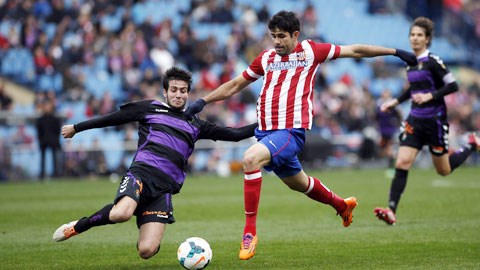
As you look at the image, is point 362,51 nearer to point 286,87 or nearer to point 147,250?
point 286,87

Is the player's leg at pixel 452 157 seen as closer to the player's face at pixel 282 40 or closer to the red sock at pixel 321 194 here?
the red sock at pixel 321 194

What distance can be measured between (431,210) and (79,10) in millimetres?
16536

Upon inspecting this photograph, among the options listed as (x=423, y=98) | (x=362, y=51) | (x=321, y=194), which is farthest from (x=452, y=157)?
(x=362, y=51)

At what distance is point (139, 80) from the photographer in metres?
26.2

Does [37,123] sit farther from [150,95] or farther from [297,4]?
[297,4]

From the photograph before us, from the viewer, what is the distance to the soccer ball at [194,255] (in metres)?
7.59

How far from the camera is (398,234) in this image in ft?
34.2

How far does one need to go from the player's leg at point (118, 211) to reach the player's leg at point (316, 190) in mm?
1684

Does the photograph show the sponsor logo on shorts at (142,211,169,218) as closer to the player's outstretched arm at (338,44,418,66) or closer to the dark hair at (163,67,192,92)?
the dark hair at (163,67,192,92)

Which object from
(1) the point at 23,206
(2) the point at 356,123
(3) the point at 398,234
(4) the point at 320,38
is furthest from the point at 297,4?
(3) the point at 398,234

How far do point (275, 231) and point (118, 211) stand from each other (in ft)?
12.1

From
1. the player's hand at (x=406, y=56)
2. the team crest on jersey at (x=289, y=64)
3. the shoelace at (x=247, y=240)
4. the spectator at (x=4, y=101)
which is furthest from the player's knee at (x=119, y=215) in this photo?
the spectator at (x=4, y=101)

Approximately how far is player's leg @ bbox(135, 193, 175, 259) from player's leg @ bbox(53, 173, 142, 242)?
0.23m

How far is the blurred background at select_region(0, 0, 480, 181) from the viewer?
944 inches
